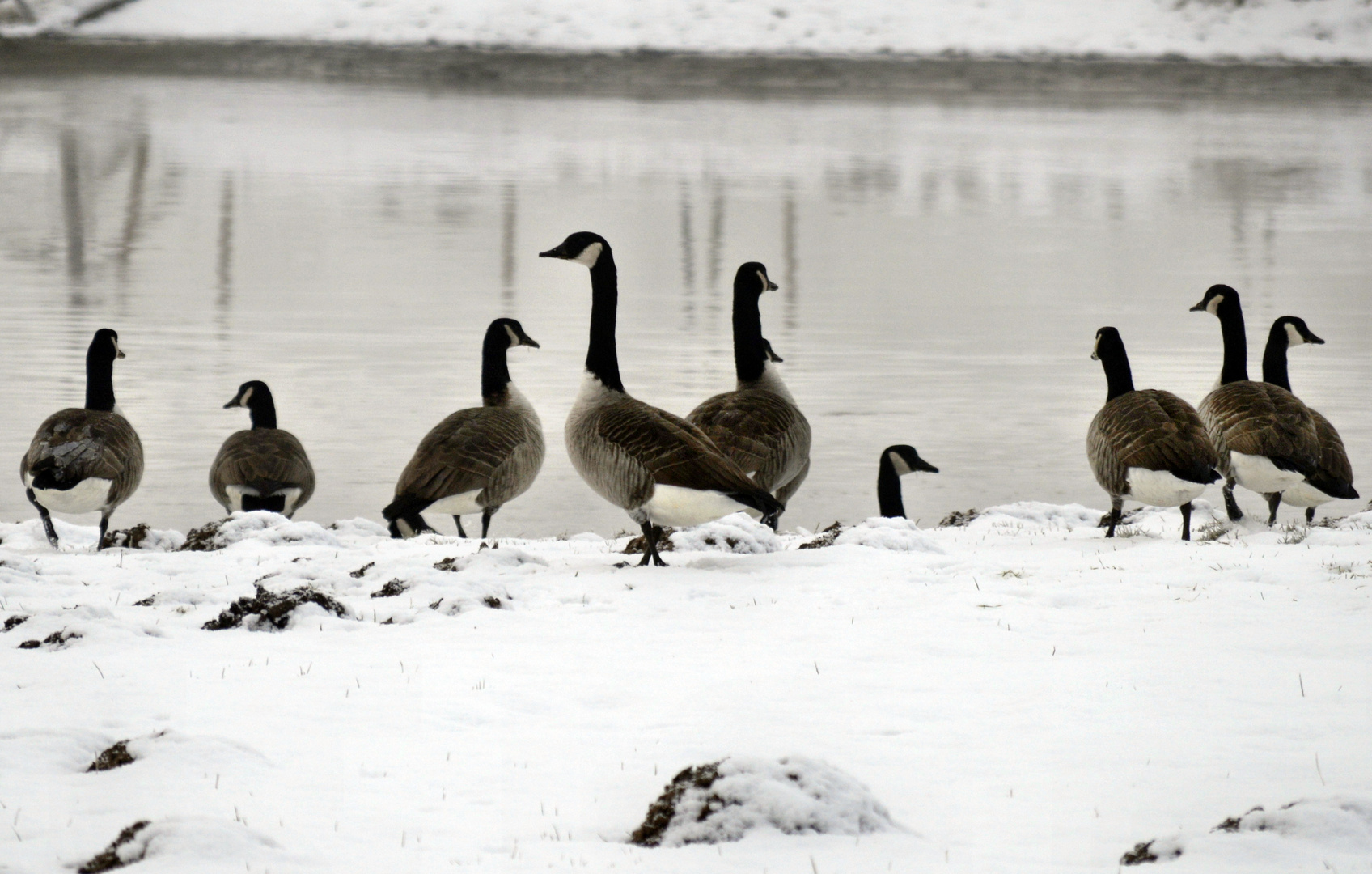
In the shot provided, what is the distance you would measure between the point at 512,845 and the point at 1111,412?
688 centimetres

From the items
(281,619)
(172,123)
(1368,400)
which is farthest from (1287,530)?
(172,123)

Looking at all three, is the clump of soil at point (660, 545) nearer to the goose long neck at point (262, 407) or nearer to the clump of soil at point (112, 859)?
the goose long neck at point (262, 407)

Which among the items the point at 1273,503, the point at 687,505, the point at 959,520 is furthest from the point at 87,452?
the point at 1273,503

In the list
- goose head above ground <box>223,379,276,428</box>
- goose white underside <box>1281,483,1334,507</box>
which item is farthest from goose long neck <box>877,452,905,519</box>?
goose head above ground <box>223,379,276,428</box>

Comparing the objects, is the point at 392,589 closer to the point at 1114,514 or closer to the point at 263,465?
the point at 263,465

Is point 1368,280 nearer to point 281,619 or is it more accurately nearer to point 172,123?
point 281,619

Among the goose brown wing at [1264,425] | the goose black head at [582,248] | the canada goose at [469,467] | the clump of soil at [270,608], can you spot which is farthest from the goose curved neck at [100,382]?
the goose brown wing at [1264,425]

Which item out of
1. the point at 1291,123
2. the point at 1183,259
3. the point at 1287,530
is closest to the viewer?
the point at 1287,530

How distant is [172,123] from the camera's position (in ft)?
187

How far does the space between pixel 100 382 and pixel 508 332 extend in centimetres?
330

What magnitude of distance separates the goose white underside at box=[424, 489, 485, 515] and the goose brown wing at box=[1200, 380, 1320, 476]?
534cm

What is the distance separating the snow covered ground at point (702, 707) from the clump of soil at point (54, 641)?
0.06 feet

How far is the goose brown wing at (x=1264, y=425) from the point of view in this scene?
10.9 meters

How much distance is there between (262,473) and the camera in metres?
11.7
